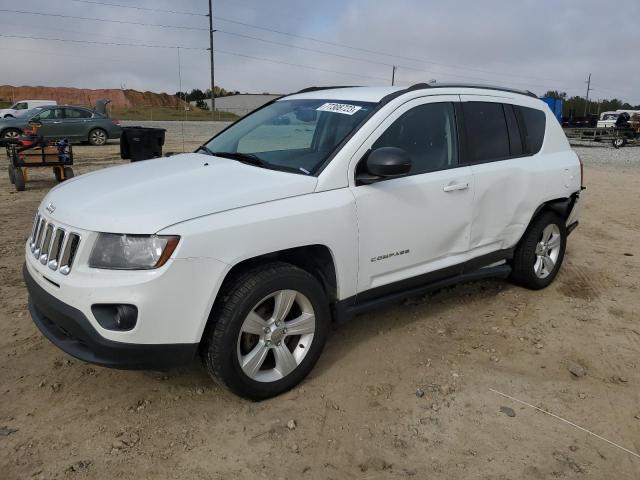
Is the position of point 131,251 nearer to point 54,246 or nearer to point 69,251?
point 69,251

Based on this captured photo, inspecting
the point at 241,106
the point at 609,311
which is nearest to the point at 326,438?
the point at 609,311

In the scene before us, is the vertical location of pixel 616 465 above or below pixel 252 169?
below

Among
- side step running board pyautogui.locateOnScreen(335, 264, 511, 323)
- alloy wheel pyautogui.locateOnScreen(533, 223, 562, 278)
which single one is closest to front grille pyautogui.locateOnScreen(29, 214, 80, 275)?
side step running board pyautogui.locateOnScreen(335, 264, 511, 323)

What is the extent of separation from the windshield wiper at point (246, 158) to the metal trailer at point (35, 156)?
23.9 feet

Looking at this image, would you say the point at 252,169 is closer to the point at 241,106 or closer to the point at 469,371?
the point at 469,371

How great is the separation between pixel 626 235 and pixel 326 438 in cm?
601

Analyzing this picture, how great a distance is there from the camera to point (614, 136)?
25.1m

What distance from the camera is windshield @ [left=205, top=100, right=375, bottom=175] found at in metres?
3.34

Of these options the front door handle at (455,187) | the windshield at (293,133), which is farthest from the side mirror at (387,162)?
the front door handle at (455,187)

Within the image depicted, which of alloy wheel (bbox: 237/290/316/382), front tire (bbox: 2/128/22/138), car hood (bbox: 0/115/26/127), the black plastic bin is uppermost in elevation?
car hood (bbox: 0/115/26/127)

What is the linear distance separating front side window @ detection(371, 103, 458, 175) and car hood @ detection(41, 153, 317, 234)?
78cm

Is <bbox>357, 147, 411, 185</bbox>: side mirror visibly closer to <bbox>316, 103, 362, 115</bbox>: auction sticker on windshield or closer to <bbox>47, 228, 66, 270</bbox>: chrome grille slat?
<bbox>316, 103, 362, 115</bbox>: auction sticker on windshield

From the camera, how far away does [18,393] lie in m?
3.12

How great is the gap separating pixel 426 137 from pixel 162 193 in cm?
187
